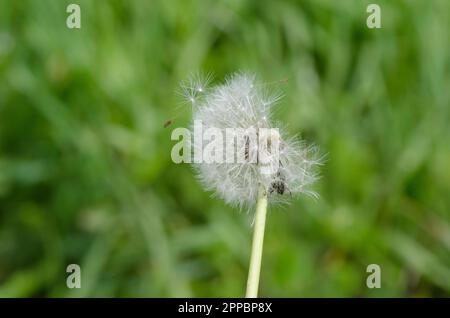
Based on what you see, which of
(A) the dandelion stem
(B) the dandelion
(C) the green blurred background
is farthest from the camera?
(C) the green blurred background

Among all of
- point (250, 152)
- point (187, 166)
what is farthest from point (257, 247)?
point (187, 166)

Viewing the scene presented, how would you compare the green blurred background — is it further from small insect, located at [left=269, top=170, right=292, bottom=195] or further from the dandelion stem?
the dandelion stem

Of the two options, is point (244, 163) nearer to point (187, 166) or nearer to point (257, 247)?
point (257, 247)

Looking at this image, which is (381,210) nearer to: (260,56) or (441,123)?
(441,123)

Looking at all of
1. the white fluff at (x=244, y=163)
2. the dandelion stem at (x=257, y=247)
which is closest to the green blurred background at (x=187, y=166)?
the white fluff at (x=244, y=163)

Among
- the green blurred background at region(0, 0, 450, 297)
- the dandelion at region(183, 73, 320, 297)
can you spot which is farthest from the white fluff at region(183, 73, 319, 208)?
the green blurred background at region(0, 0, 450, 297)

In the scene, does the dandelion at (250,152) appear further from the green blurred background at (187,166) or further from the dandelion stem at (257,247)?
the green blurred background at (187,166)

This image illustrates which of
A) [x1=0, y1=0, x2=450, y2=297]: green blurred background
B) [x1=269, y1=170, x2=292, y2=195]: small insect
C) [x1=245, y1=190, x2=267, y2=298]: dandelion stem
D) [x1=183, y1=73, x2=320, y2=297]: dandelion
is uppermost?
[x1=0, y1=0, x2=450, y2=297]: green blurred background
